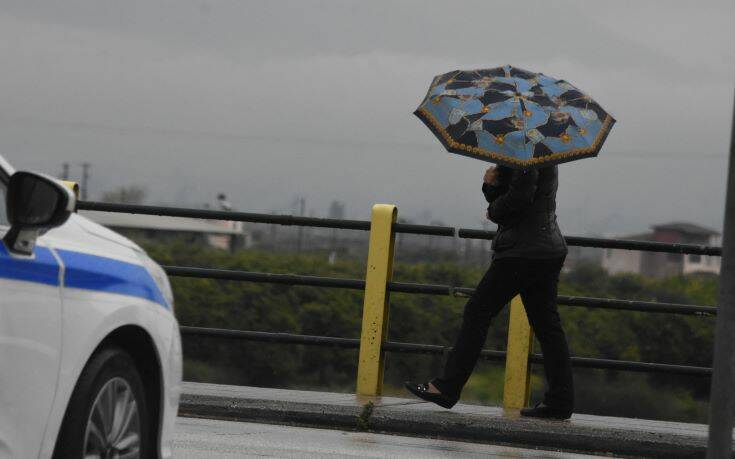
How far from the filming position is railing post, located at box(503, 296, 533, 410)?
8.80 m

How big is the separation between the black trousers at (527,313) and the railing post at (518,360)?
1.98 feet

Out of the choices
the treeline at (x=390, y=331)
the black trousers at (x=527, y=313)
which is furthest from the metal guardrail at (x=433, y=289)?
the treeline at (x=390, y=331)

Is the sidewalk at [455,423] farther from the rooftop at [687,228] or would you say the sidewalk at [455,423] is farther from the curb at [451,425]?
the rooftop at [687,228]

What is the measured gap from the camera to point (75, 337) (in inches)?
157

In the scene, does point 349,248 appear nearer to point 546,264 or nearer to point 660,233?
point 660,233

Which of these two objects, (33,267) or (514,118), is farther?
(514,118)

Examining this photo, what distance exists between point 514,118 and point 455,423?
5.71 feet

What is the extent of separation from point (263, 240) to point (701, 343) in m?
80.0

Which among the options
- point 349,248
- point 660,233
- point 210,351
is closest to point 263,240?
point 349,248

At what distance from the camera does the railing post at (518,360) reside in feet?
28.9

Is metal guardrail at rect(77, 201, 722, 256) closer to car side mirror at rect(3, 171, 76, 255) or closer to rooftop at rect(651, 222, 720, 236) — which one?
car side mirror at rect(3, 171, 76, 255)

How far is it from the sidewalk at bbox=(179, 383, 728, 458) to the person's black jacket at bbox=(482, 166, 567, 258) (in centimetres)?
99

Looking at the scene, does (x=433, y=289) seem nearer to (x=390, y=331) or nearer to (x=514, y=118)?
(x=514, y=118)

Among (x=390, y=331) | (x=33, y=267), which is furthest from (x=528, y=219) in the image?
(x=390, y=331)
